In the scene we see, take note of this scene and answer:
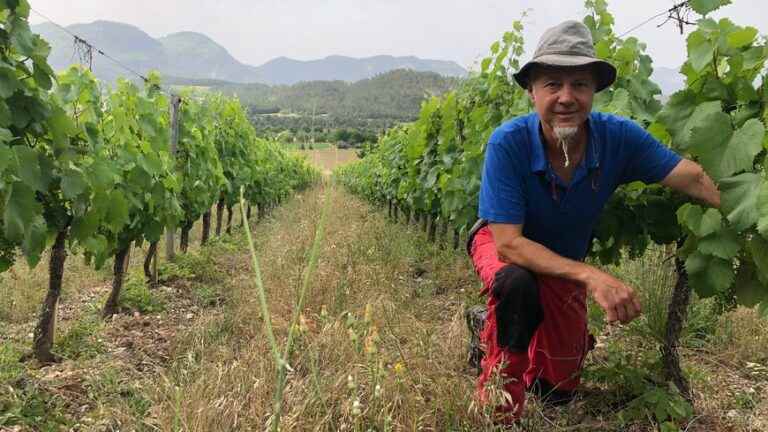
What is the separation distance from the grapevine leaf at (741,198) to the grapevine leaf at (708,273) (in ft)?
0.54

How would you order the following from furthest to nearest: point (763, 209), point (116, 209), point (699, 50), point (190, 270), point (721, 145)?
point (190, 270)
point (116, 209)
point (699, 50)
point (721, 145)
point (763, 209)

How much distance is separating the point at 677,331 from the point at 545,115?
46.1 inches

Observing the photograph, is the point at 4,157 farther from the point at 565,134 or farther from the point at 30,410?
the point at 565,134

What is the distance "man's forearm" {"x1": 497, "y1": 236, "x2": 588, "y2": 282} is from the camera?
2.28 metres

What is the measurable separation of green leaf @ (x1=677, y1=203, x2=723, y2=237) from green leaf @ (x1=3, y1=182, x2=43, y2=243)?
108 inches

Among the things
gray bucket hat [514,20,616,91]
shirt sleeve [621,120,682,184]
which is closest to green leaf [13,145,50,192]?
gray bucket hat [514,20,616,91]

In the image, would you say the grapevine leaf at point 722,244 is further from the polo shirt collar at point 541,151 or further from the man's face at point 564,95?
the man's face at point 564,95

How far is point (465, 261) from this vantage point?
22.1 feet

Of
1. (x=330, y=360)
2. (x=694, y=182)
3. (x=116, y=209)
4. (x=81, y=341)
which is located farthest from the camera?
(x=81, y=341)

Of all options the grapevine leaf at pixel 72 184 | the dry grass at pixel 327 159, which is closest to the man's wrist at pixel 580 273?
the dry grass at pixel 327 159

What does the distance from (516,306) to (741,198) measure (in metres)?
0.89

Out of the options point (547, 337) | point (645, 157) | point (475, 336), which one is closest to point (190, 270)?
point (475, 336)

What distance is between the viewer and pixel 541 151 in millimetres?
2572

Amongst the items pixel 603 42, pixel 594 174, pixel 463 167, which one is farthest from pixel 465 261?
pixel 594 174
